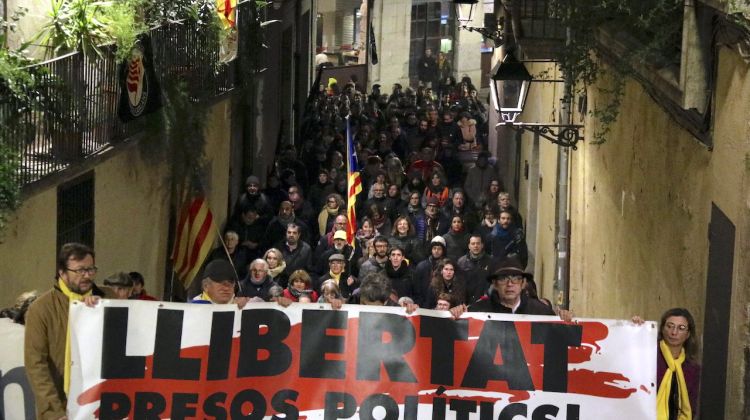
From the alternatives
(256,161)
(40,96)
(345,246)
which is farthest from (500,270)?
(256,161)

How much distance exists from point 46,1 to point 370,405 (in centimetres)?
732

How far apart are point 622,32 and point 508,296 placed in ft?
10.2

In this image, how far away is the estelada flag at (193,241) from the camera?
1667 cm

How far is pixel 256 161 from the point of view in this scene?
2519 cm

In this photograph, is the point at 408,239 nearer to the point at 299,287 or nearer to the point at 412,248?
the point at 412,248

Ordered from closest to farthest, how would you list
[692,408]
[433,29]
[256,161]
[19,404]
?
[692,408], [19,404], [256,161], [433,29]

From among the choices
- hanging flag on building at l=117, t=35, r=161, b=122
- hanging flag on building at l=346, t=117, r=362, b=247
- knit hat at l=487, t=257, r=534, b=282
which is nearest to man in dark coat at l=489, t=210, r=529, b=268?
hanging flag on building at l=346, t=117, r=362, b=247

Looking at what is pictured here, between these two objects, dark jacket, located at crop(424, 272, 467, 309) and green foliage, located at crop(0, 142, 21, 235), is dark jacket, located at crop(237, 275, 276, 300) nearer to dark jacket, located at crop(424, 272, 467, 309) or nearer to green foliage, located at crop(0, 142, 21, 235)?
dark jacket, located at crop(424, 272, 467, 309)

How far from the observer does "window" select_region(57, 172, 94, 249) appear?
13.7m

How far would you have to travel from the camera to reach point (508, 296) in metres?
9.07

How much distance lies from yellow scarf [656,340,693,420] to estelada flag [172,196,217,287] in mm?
8857

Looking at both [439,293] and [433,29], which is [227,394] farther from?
[433,29]

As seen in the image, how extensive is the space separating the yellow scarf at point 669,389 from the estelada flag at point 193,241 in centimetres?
886

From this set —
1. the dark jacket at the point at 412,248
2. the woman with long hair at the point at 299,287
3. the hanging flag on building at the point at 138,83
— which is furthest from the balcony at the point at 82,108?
the dark jacket at the point at 412,248
